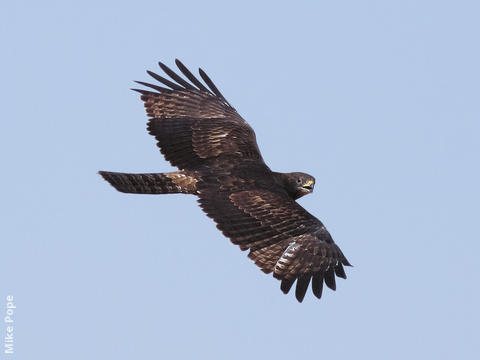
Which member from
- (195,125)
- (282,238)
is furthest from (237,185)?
(195,125)

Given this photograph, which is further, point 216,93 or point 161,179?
point 216,93

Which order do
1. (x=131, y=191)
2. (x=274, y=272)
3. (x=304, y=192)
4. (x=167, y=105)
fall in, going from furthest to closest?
1. (x=167, y=105)
2. (x=304, y=192)
3. (x=131, y=191)
4. (x=274, y=272)

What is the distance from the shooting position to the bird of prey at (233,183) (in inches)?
642

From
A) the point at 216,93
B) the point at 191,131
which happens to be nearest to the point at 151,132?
the point at 191,131

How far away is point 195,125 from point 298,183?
221 centimetres

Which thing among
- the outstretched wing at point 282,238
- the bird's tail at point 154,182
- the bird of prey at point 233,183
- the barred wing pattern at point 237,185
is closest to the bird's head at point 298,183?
the bird of prey at point 233,183

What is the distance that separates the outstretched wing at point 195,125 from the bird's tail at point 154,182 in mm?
625

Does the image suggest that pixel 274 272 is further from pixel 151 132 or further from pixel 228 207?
pixel 151 132

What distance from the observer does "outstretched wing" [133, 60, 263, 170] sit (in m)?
18.9

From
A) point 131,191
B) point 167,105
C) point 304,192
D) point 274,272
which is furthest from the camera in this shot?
point 167,105

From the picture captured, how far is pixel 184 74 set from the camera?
2066cm

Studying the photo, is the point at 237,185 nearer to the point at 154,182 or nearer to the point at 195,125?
the point at 154,182

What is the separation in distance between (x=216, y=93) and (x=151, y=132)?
1.98m

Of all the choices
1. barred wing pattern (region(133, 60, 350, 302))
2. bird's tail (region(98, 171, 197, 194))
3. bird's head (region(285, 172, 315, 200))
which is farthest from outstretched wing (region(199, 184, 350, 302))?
bird's head (region(285, 172, 315, 200))
